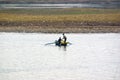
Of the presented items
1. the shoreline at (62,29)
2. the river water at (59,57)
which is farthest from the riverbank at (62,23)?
the river water at (59,57)

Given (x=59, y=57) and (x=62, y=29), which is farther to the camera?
(x=62, y=29)

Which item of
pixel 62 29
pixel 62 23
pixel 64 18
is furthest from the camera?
pixel 64 18

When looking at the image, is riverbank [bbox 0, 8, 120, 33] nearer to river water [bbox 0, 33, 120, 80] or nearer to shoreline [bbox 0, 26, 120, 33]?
shoreline [bbox 0, 26, 120, 33]

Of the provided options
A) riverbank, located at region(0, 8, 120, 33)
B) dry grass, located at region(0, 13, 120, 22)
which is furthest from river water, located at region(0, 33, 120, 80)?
dry grass, located at region(0, 13, 120, 22)

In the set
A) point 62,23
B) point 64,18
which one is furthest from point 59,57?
point 64,18

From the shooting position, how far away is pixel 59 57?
153 ft

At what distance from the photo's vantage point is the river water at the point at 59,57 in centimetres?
3834

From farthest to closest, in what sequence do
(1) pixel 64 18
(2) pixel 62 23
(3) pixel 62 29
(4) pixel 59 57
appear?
(1) pixel 64 18 < (2) pixel 62 23 < (3) pixel 62 29 < (4) pixel 59 57

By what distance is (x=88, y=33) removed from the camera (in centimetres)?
6500

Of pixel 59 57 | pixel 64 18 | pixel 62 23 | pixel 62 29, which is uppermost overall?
pixel 64 18

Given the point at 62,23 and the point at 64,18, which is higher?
the point at 64,18

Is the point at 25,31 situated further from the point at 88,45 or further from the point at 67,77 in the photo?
the point at 67,77

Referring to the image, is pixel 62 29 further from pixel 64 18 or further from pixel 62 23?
pixel 64 18

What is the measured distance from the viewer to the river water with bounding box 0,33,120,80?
38.3 m
